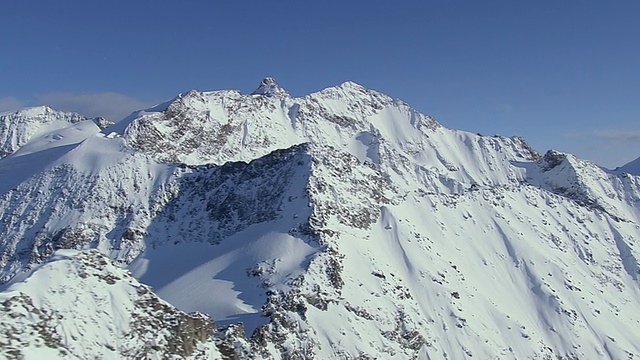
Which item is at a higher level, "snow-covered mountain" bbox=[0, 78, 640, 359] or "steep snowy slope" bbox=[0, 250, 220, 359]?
"snow-covered mountain" bbox=[0, 78, 640, 359]

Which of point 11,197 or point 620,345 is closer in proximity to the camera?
point 620,345

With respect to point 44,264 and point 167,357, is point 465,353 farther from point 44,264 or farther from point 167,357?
point 44,264

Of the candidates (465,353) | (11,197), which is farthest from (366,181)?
(11,197)

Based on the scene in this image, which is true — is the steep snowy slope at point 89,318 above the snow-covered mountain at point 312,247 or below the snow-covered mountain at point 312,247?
below

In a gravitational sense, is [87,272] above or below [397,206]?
below

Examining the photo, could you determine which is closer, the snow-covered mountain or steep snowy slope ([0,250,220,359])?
steep snowy slope ([0,250,220,359])

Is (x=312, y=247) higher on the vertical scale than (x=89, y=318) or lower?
higher

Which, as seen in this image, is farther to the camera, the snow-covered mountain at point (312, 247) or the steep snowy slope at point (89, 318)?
the snow-covered mountain at point (312, 247)

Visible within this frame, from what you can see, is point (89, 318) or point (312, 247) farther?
point (312, 247)
